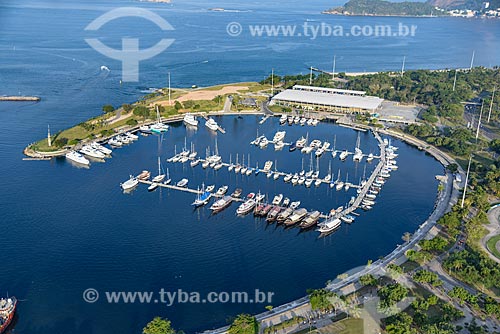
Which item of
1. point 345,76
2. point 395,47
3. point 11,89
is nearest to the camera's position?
point 11,89

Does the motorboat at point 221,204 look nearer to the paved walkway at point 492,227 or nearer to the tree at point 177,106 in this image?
the paved walkway at point 492,227

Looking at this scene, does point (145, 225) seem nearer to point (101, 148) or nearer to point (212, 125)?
point (101, 148)

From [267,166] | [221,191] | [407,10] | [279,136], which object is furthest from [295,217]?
[407,10]

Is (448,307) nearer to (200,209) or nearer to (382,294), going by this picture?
(382,294)

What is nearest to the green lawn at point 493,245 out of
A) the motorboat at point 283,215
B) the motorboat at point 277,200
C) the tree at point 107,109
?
the motorboat at point 283,215

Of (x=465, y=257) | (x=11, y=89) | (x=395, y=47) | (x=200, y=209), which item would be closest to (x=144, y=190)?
(x=200, y=209)
